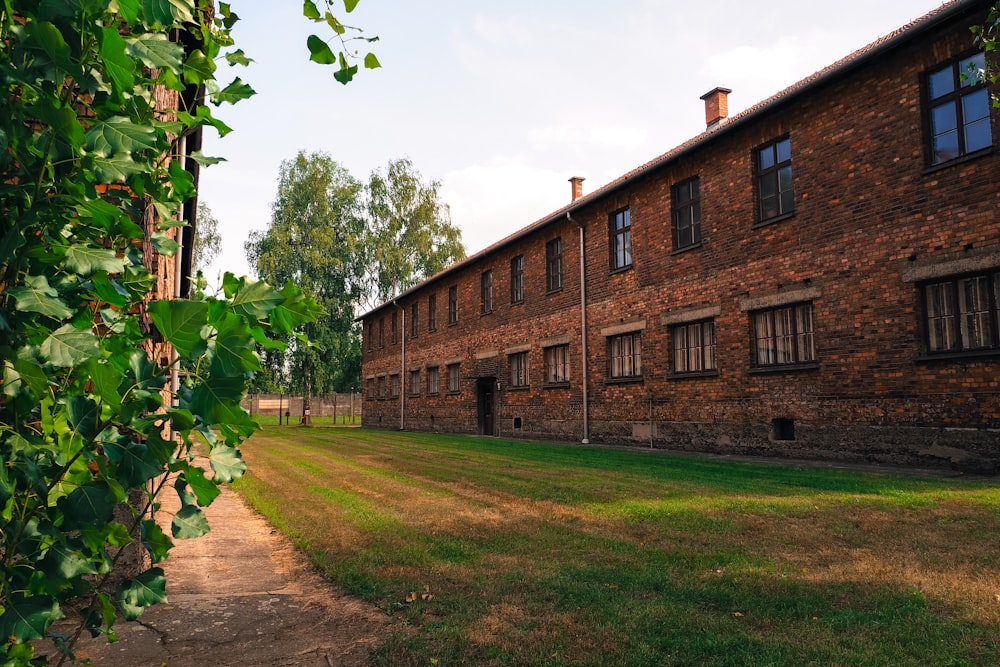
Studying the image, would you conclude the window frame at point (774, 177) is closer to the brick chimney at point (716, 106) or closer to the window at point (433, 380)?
the brick chimney at point (716, 106)

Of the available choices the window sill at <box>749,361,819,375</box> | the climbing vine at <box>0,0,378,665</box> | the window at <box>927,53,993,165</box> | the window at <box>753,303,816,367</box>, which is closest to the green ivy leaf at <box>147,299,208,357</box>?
the climbing vine at <box>0,0,378,665</box>

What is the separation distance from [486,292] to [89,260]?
23.2 meters

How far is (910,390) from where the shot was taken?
1051 cm

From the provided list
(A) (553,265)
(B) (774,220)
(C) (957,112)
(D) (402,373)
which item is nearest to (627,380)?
(A) (553,265)

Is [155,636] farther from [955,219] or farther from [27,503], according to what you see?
[955,219]

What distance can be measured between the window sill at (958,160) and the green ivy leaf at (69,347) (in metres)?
11.7

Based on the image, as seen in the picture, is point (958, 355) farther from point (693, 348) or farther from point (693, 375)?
point (693, 348)

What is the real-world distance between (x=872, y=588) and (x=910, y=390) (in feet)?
24.5

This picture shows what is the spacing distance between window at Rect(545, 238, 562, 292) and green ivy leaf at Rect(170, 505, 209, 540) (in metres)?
18.5

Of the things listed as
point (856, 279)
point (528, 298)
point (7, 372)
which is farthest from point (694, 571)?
point (528, 298)

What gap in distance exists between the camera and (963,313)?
10.0 meters

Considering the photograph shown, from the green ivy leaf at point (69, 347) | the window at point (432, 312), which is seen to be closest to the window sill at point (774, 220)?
the green ivy leaf at point (69, 347)

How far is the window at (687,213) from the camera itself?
49.9ft

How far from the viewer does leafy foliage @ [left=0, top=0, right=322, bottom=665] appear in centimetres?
134
